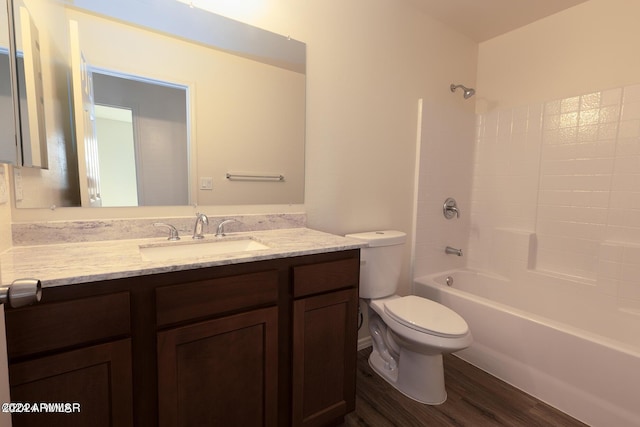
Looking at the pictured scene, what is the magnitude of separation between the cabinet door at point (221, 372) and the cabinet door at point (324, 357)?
11 cm

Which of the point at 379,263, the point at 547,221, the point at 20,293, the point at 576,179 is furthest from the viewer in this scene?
the point at 547,221

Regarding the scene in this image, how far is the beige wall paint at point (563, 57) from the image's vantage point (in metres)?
1.86

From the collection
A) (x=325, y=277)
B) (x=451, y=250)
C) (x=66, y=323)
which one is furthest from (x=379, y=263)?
(x=66, y=323)

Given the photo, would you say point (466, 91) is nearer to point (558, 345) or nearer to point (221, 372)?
point (558, 345)

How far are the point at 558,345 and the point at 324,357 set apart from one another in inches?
49.3

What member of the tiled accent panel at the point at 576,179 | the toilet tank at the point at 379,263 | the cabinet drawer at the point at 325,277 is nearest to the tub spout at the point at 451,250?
the tiled accent panel at the point at 576,179

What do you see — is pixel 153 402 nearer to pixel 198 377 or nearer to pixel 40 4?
pixel 198 377

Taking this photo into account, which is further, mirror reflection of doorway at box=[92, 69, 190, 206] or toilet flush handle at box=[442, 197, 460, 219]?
toilet flush handle at box=[442, 197, 460, 219]

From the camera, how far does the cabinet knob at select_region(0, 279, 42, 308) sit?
48 centimetres

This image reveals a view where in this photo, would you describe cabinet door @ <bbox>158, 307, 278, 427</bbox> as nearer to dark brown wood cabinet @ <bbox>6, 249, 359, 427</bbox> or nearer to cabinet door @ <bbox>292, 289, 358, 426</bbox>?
dark brown wood cabinet @ <bbox>6, 249, 359, 427</bbox>

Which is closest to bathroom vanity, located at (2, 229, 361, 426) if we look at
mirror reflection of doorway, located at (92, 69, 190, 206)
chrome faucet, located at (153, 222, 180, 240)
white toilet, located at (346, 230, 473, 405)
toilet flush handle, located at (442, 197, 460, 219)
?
chrome faucet, located at (153, 222, 180, 240)

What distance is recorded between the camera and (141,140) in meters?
1.31

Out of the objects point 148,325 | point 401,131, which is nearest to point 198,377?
point 148,325

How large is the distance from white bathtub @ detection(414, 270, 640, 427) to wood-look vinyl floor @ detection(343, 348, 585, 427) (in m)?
0.09
